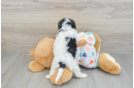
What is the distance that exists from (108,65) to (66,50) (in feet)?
1.21

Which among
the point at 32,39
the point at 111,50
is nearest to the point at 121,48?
the point at 111,50

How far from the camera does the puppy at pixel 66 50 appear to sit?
0.95 metres

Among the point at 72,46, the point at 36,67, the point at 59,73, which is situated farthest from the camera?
the point at 36,67

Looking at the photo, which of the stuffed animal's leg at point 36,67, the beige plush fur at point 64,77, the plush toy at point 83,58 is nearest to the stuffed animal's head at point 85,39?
the plush toy at point 83,58

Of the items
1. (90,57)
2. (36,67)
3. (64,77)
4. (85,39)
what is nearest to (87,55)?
(90,57)

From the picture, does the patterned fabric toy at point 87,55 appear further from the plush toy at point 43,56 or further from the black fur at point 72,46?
the plush toy at point 43,56

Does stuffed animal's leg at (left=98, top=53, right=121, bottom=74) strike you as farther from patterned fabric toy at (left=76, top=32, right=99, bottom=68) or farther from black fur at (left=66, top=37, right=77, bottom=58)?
black fur at (left=66, top=37, right=77, bottom=58)

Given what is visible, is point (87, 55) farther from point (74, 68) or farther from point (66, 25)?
point (66, 25)

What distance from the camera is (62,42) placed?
991 millimetres

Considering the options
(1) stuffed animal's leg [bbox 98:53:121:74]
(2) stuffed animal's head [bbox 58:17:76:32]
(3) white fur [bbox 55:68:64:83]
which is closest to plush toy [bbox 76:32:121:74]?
(1) stuffed animal's leg [bbox 98:53:121:74]

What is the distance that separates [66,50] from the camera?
973 millimetres

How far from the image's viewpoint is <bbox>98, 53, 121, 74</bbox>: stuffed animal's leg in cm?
102

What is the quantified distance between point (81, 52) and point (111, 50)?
46cm

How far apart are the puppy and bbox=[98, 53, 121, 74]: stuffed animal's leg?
0.57 ft
